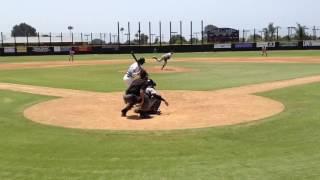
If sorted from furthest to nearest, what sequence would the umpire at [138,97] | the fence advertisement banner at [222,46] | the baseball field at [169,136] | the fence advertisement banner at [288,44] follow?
the fence advertisement banner at [222,46]
the fence advertisement banner at [288,44]
the umpire at [138,97]
the baseball field at [169,136]

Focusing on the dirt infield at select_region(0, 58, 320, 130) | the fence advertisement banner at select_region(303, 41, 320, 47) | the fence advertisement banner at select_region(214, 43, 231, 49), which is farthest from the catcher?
the fence advertisement banner at select_region(303, 41, 320, 47)

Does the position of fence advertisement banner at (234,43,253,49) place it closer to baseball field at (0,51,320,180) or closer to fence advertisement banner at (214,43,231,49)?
fence advertisement banner at (214,43,231,49)

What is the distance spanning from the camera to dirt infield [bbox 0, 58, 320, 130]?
13.3m

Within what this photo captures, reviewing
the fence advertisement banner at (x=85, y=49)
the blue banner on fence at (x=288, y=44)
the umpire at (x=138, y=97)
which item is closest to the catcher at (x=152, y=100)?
the umpire at (x=138, y=97)

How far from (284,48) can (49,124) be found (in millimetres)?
60430

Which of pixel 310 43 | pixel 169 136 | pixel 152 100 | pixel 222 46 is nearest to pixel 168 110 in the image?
pixel 152 100

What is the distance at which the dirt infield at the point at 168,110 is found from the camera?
13.3 meters

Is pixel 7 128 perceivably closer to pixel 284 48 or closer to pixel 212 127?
pixel 212 127

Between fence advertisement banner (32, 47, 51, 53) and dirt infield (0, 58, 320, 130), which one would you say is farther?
fence advertisement banner (32, 47, 51, 53)

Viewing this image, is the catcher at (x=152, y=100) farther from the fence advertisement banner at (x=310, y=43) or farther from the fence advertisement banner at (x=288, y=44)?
the fence advertisement banner at (x=310, y=43)

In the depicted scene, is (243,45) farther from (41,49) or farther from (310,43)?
(41,49)

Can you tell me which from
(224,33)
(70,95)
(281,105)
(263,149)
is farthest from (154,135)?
(224,33)

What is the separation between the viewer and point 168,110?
1557 centimetres

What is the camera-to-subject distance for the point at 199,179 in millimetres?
7707
